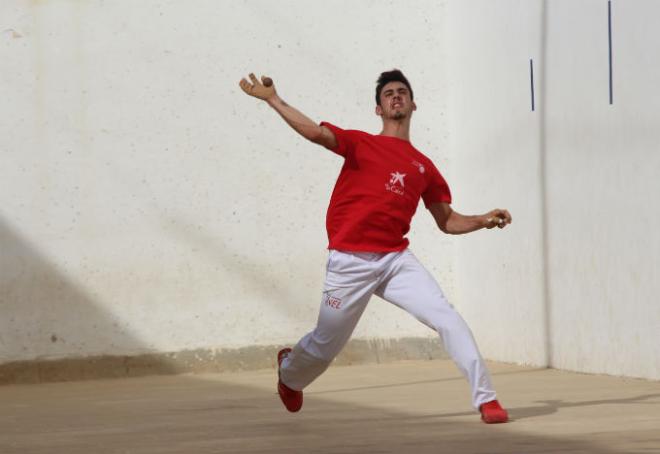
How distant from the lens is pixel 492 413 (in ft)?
20.6

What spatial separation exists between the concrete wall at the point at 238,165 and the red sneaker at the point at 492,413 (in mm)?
3467

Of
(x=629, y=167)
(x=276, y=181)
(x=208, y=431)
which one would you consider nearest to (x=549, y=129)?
(x=629, y=167)

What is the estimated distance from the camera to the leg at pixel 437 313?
20.9 ft

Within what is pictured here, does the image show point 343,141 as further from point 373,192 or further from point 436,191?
point 436,191

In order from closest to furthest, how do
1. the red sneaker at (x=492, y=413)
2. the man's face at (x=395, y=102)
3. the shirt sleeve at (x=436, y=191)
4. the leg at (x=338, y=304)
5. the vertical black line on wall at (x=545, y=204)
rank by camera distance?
the red sneaker at (x=492, y=413)
the leg at (x=338, y=304)
the man's face at (x=395, y=102)
the shirt sleeve at (x=436, y=191)
the vertical black line on wall at (x=545, y=204)

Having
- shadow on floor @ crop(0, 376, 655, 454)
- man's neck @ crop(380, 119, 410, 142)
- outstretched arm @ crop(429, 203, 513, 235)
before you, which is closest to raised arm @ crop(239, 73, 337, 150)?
man's neck @ crop(380, 119, 410, 142)

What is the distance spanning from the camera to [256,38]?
1098 centimetres

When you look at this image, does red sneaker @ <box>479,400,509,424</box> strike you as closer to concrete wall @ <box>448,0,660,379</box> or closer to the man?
the man

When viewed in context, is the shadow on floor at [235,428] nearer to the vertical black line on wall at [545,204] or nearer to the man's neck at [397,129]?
the man's neck at [397,129]

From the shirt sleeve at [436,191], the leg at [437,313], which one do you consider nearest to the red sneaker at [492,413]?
→ the leg at [437,313]

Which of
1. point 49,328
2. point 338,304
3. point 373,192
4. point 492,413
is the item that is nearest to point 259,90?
point 373,192

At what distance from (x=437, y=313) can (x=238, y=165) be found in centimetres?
465

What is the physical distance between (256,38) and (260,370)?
252 centimetres

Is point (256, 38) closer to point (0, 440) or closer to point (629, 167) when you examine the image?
point (629, 167)
